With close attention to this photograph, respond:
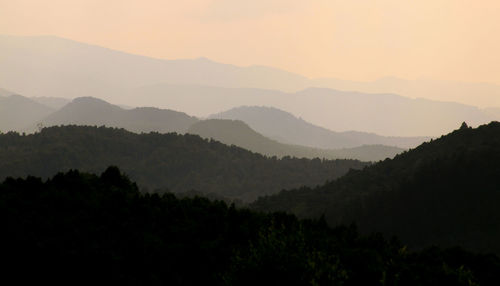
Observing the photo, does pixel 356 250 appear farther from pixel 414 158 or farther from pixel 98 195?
pixel 414 158

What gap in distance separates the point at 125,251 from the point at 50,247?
5250mm

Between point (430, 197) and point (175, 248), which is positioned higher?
point (430, 197)

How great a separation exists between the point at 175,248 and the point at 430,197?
271ft

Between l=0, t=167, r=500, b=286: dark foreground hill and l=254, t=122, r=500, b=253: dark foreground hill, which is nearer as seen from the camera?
l=0, t=167, r=500, b=286: dark foreground hill

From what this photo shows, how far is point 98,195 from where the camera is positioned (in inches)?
2195

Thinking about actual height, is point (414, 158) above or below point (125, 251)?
above

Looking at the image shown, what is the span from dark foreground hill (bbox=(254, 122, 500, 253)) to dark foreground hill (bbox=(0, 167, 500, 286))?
5543cm

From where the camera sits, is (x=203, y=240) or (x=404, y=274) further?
(x=203, y=240)

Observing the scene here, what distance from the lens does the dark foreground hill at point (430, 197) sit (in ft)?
352

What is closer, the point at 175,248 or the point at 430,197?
the point at 175,248

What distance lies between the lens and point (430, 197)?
119438 millimetres

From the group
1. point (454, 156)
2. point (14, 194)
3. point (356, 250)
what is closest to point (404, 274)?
point (356, 250)

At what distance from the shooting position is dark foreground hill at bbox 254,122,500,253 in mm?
107312

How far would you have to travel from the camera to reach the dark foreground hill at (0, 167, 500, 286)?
35.8 meters
